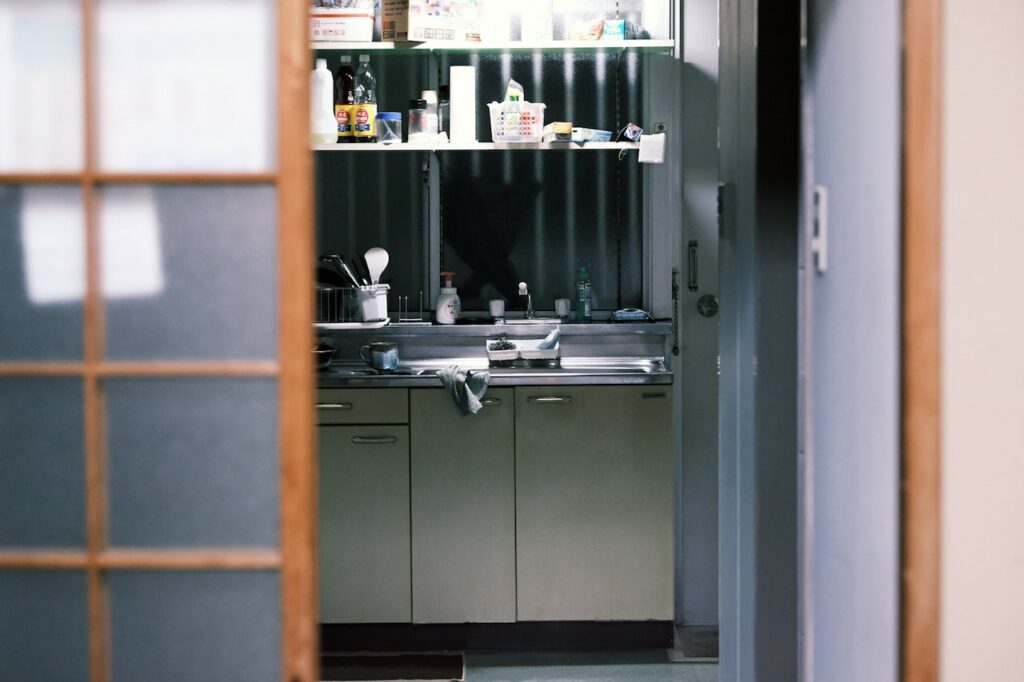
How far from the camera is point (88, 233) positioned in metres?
1.48

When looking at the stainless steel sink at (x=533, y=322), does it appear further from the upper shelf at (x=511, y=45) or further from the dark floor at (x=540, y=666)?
the dark floor at (x=540, y=666)

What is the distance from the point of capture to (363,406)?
3.53 metres

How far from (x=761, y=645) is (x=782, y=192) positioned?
85cm

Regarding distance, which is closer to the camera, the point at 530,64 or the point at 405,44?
the point at 405,44

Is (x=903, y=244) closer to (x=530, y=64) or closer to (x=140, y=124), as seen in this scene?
(x=140, y=124)

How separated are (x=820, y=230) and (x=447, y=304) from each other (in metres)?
2.30

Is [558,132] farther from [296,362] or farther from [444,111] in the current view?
[296,362]

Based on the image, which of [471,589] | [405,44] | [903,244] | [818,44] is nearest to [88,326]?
[903,244]

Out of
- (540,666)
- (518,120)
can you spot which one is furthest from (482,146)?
(540,666)

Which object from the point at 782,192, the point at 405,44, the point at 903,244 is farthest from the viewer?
the point at 405,44

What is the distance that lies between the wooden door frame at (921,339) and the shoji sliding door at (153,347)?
80 cm

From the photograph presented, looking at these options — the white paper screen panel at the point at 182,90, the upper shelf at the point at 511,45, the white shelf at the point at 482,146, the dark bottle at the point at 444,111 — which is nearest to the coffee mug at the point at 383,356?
the white shelf at the point at 482,146

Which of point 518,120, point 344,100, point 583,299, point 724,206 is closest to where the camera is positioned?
point 724,206

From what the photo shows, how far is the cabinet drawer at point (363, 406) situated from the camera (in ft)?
11.5
